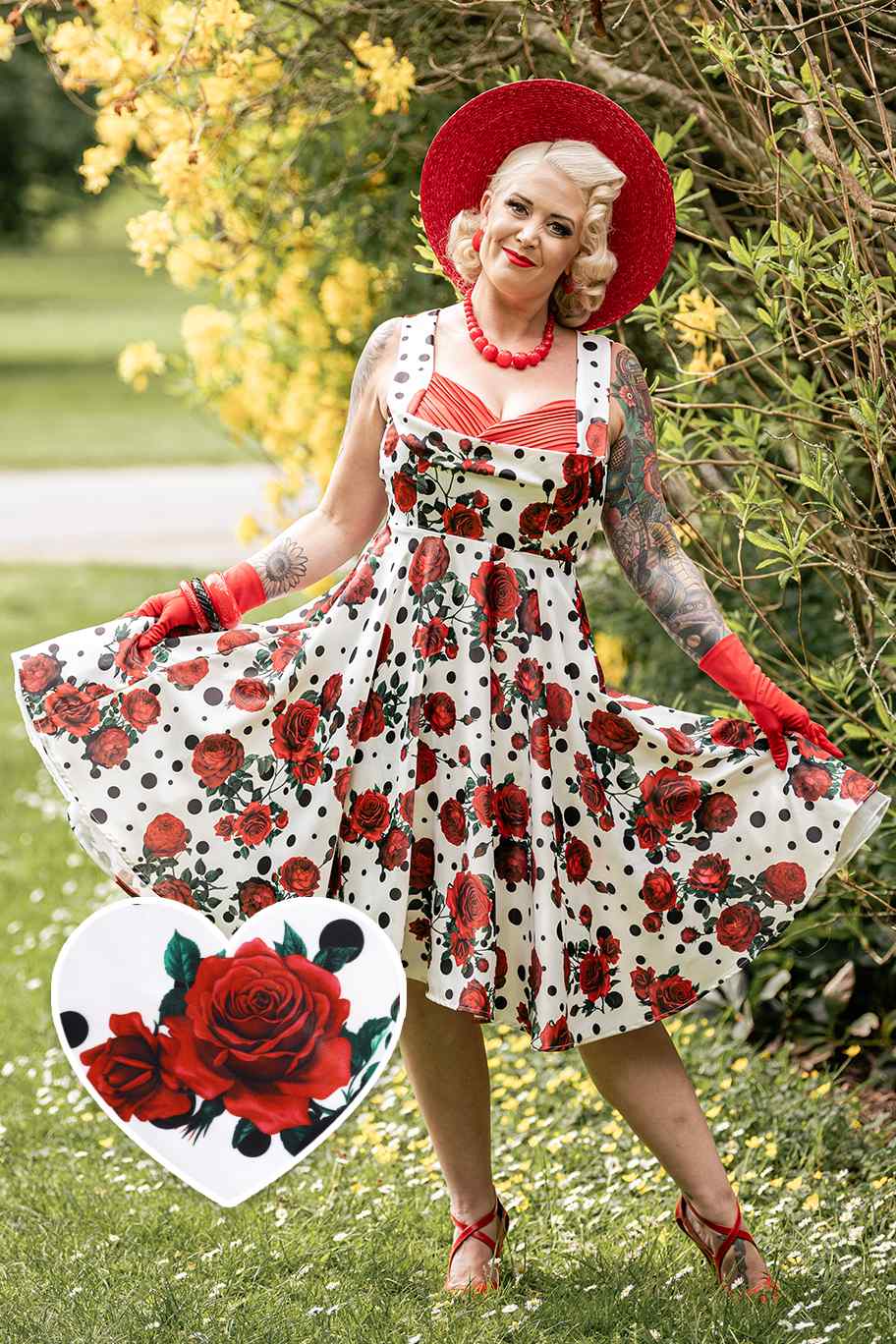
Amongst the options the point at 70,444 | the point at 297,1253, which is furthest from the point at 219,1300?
the point at 70,444

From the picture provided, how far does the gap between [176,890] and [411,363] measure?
0.86 meters

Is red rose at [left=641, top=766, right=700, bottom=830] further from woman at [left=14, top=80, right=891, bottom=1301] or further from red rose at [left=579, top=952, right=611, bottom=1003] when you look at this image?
red rose at [left=579, top=952, right=611, bottom=1003]

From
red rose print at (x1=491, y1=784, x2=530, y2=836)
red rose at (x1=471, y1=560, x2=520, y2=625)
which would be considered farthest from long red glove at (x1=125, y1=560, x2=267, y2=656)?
red rose print at (x1=491, y1=784, x2=530, y2=836)

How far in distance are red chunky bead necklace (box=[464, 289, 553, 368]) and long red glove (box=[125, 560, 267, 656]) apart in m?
0.48

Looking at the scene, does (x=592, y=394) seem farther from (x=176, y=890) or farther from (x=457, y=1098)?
(x=457, y=1098)

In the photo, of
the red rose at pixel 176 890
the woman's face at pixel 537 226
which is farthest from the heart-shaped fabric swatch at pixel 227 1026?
the woman's face at pixel 537 226

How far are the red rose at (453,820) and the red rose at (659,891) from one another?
0.31 m

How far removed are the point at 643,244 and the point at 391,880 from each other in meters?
1.04

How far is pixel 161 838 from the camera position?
2586 mm

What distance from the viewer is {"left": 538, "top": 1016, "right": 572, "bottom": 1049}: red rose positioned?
259cm

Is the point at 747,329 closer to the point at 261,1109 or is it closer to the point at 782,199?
the point at 782,199

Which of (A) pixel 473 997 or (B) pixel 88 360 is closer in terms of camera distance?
(A) pixel 473 997

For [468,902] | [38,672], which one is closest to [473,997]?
[468,902]

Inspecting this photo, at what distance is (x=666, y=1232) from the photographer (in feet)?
10.1
